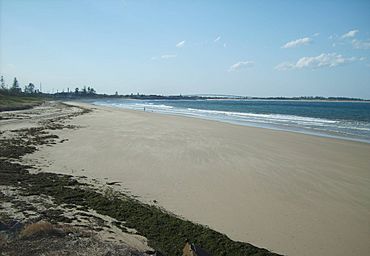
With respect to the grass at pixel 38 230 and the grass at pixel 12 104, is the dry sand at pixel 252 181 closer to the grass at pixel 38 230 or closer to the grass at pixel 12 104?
the grass at pixel 38 230

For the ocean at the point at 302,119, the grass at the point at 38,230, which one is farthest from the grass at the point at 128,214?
the ocean at the point at 302,119

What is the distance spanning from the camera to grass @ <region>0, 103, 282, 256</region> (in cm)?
557

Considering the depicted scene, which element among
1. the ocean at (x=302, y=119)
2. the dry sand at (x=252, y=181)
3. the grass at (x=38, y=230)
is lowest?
the dry sand at (x=252, y=181)

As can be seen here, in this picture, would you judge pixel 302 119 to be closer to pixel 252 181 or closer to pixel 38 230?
pixel 252 181

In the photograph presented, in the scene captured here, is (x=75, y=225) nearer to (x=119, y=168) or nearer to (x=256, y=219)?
(x=256, y=219)

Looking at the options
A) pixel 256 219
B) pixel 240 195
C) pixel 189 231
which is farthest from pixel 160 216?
pixel 240 195

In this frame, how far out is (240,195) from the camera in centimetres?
871

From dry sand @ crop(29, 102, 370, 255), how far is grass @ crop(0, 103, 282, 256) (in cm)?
52

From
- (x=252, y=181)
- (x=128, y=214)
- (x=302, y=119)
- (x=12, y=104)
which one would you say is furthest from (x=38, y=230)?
(x=12, y=104)

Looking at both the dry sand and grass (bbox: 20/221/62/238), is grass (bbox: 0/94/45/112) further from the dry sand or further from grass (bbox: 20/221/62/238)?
grass (bbox: 20/221/62/238)

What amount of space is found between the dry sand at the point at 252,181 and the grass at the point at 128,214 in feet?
1.69

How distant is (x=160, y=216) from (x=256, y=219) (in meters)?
2.21

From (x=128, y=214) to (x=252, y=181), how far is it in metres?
4.80

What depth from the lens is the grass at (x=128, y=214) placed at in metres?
5.57
